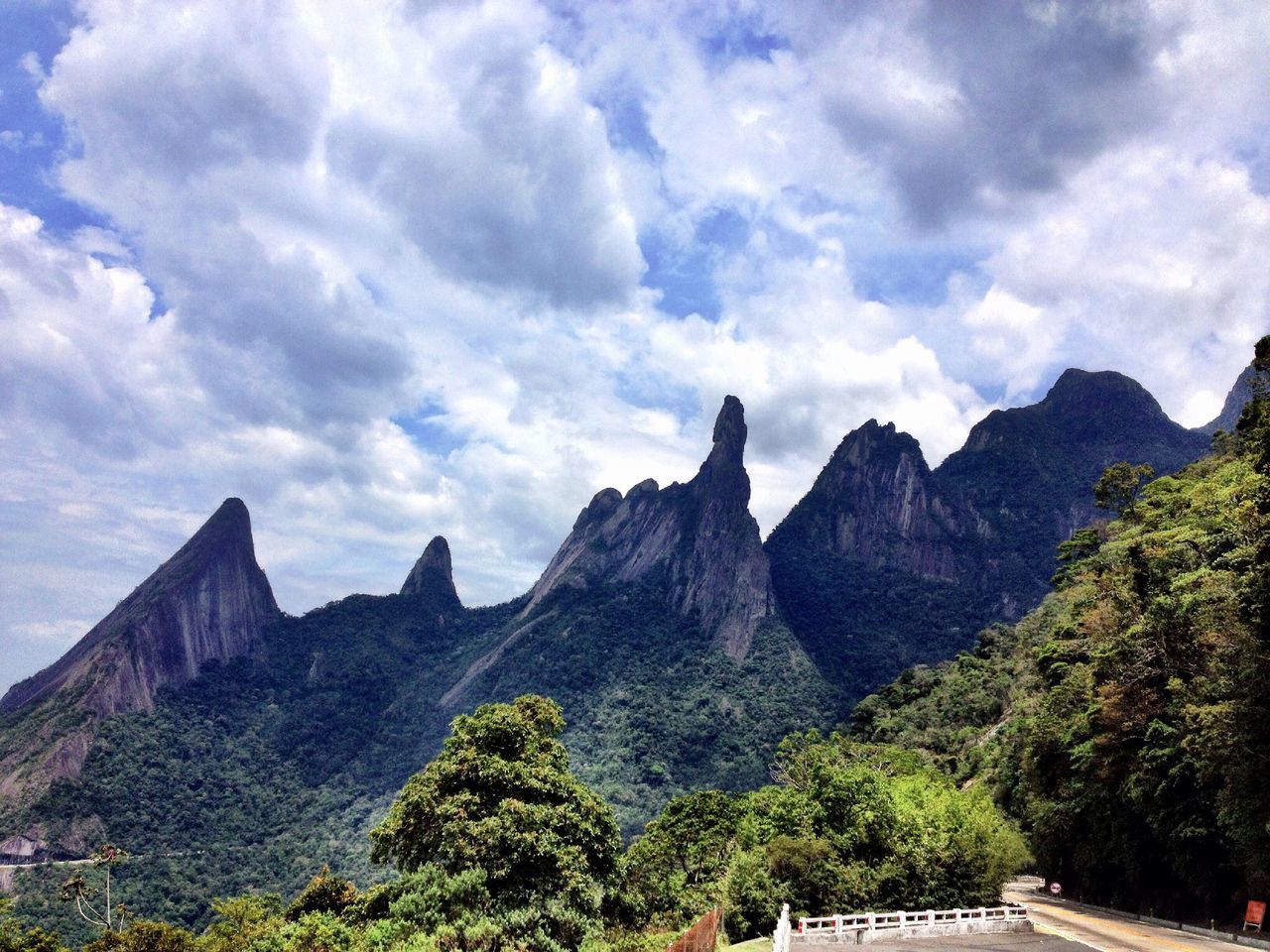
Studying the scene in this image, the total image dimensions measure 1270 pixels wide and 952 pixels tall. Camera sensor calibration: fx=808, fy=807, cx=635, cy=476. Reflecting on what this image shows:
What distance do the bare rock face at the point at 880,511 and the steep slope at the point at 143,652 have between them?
402ft

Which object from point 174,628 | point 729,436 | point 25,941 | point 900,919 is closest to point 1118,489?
point 900,919

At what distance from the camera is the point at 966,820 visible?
28.1m

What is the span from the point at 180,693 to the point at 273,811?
37.5 meters

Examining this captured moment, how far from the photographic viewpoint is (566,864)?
21.0 meters

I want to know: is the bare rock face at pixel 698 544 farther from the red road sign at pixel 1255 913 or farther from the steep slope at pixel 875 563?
the red road sign at pixel 1255 913

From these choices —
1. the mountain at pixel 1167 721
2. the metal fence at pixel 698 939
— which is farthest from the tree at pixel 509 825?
the mountain at pixel 1167 721

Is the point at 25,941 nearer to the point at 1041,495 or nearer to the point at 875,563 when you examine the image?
the point at 875,563

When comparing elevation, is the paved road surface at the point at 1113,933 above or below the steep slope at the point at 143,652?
below

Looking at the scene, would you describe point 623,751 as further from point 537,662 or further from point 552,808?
point 552,808

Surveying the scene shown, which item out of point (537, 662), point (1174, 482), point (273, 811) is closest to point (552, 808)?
point (1174, 482)

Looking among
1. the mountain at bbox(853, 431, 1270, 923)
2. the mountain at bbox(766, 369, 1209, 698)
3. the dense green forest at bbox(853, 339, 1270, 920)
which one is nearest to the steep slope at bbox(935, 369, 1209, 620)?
the mountain at bbox(766, 369, 1209, 698)

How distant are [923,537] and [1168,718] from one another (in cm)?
16163

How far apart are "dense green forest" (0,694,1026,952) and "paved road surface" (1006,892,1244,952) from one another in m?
2.42

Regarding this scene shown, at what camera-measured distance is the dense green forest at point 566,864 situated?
1942 centimetres
